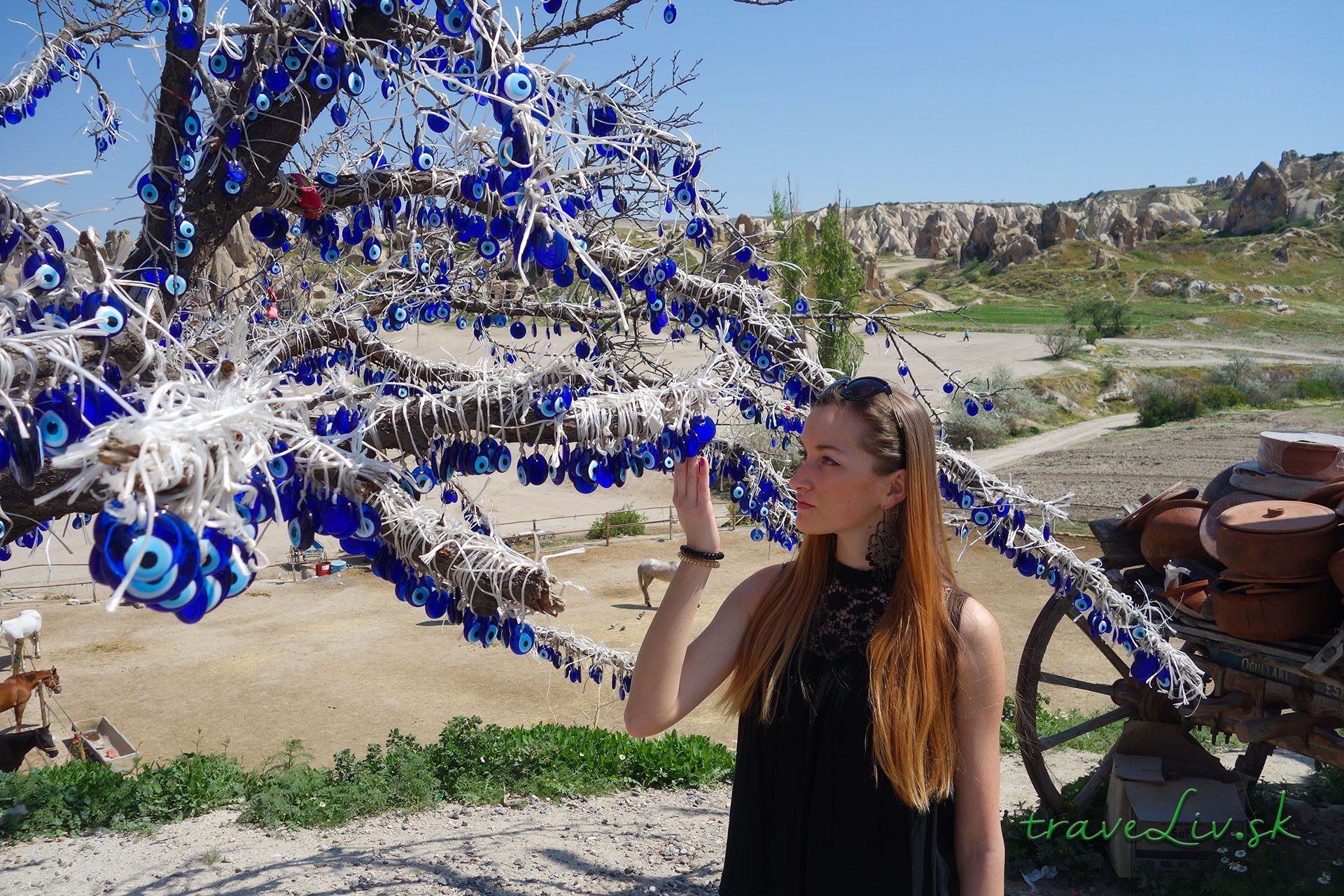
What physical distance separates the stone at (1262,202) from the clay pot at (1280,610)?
79194mm

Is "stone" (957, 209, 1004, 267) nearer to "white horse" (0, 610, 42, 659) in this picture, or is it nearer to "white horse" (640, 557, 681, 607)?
"white horse" (640, 557, 681, 607)

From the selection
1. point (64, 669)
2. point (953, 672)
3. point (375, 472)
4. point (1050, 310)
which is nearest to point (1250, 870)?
point (953, 672)

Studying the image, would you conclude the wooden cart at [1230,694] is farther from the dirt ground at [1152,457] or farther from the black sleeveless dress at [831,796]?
the dirt ground at [1152,457]

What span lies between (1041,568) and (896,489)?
2.45 metres

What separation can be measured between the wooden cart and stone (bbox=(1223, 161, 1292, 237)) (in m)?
78.2

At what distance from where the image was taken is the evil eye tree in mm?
1311

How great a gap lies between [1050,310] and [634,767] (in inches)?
2239

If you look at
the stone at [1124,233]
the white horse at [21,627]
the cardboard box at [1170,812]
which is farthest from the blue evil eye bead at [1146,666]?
the stone at [1124,233]

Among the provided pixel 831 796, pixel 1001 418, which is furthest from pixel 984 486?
pixel 1001 418

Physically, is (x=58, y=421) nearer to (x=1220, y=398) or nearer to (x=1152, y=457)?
(x=1152, y=457)

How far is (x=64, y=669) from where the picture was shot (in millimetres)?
11023

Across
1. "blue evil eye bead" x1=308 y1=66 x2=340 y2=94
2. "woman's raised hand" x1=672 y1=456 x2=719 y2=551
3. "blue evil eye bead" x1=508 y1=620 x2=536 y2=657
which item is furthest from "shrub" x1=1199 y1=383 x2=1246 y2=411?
"woman's raised hand" x1=672 y1=456 x2=719 y2=551

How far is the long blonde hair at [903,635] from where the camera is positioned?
1.72 metres

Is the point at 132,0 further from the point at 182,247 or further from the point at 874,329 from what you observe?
the point at 874,329
